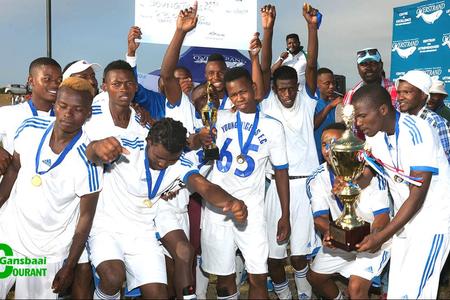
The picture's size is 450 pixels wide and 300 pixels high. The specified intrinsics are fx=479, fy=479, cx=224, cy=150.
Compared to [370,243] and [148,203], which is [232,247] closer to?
[148,203]

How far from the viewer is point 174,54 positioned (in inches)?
176

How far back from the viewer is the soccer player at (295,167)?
488 centimetres

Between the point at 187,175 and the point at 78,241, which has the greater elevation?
the point at 187,175

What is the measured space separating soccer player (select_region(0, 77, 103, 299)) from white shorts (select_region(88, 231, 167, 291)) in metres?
0.17

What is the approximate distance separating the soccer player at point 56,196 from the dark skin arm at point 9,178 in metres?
0.08

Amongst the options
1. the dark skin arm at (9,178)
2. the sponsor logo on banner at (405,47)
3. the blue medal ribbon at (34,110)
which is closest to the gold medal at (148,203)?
the dark skin arm at (9,178)

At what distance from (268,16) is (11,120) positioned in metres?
2.88

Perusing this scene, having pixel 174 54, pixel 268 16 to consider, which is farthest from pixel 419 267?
pixel 268 16

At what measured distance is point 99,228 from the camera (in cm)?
385

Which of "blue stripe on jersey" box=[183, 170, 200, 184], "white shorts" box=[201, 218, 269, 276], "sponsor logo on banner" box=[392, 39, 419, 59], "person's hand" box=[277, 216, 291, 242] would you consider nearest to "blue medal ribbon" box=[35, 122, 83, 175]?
"blue stripe on jersey" box=[183, 170, 200, 184]

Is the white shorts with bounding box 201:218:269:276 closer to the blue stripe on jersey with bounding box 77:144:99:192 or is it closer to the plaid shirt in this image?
the blue stripe on jersey with bounding box 77:144:99:192

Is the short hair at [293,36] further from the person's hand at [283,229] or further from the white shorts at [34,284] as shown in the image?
the white shorts at [34,284]

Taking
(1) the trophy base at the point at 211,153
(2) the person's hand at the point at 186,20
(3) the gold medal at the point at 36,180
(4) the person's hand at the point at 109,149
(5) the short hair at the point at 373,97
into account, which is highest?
(2) the person's hand at the point at 186,20

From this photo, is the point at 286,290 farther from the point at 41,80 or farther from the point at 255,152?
the point at 41,80
